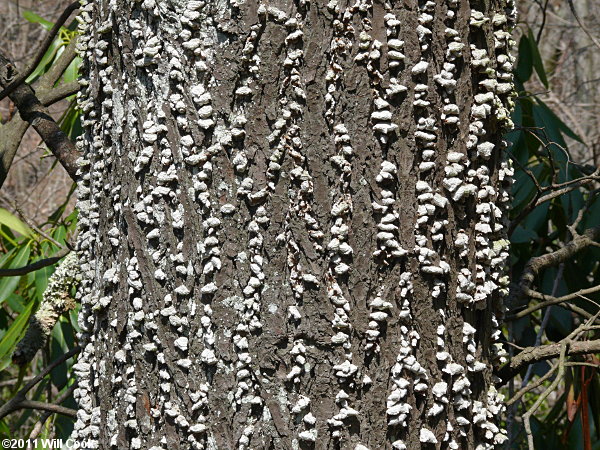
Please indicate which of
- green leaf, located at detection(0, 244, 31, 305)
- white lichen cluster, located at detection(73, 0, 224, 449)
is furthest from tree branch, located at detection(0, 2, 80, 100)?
green leaf, located at detection(0, 244, 31, 305)

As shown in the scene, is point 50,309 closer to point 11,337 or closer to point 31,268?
point 31,268

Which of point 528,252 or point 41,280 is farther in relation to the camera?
point 528,252

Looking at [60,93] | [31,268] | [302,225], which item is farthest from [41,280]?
[302,225]

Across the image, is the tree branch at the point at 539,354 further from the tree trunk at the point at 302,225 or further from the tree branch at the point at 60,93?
the tree branch at the point at 60,93

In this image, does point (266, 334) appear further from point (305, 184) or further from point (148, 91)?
point (148, 91)

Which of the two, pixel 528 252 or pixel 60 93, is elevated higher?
pixel 60 93

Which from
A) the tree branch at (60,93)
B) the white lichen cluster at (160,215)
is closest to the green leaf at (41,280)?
the tree branch at (60,93)
